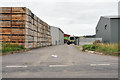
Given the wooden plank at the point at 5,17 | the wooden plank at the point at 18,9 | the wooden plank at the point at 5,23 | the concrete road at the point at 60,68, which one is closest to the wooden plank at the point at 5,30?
the wooden plank at the point at 5,23

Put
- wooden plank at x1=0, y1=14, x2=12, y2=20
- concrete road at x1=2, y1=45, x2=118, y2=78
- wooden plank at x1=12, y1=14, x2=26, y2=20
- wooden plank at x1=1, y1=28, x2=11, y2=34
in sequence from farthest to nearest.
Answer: wooden plank at x1=12, y1=14, x2=26, y2=20, wooden plank at x1=0, y1=14, x2=12, y2=20, wooden plank at x1=1, y1=28, x2=11, y2=34, concrete road at x1=2, y1=45, x2=118, y2=78

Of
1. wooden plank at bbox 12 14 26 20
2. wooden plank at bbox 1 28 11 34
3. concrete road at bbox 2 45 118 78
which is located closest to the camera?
concrete road at bbox 2 45 118 78

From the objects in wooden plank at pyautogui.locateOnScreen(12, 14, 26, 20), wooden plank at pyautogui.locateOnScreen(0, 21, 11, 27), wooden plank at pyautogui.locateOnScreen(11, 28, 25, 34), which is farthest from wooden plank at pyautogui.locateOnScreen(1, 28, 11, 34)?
wooden plank at pyautogui.locateOnScreen(12, 14, 26, 20)

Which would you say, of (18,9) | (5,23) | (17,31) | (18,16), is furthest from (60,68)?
(18,9)

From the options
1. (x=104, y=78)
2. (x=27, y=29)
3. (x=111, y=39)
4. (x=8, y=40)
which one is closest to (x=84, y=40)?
(x=111, y=39)

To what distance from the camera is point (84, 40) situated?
31234 mm

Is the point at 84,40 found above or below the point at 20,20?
below

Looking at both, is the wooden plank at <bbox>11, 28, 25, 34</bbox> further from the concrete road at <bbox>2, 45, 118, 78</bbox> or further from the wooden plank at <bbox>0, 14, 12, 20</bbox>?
the concrete road at <bbox>2, 45, 118, 78</bbox>

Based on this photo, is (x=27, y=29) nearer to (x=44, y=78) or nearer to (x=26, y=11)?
(x=26, y=11)

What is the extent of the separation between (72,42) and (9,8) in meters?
33.1

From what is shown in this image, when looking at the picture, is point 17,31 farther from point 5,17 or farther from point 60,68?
point 60,68

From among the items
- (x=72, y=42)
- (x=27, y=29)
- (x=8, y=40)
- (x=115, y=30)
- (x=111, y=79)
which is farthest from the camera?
(x=72, y=42)

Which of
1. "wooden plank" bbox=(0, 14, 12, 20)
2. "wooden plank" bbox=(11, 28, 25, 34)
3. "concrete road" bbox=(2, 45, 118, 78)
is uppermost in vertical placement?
"wooden plank" bbox=(0, 14, 12, 20)

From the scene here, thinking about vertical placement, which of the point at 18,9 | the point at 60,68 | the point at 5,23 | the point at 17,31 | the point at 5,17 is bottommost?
the point at 60,68
